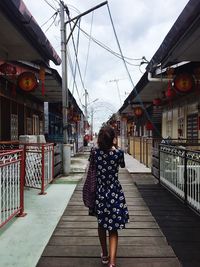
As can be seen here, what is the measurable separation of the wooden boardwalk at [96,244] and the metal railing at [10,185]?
2.32 feet

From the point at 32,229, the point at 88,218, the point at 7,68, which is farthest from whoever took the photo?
the point at 7,68

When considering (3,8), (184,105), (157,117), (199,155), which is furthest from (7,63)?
(157,117)

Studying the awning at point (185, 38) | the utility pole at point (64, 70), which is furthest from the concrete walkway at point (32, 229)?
the utility pole at point (64, 70)

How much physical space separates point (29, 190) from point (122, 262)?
4392mm

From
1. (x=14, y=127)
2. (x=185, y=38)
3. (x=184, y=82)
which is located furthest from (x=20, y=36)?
(x=14, y=127)

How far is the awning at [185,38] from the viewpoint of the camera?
3812 millimetres

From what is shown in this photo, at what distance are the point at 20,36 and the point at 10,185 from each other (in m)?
2.20

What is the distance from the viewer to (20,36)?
5121mm

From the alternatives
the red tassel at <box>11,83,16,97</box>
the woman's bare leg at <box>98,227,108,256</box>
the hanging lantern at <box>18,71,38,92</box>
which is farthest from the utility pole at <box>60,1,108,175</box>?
the woman's bare leg at <box>98,227,108,256</box>

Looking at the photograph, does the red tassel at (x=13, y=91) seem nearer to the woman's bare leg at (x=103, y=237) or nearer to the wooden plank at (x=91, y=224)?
the wooden plank at (x=91, y=224)

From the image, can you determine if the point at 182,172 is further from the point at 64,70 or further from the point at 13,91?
the point at 13,91

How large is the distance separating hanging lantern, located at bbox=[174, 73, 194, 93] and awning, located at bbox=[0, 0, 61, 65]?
3019 mm

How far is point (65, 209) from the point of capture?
5730 millimetres

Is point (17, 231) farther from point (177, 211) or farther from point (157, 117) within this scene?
point (157, 117)
